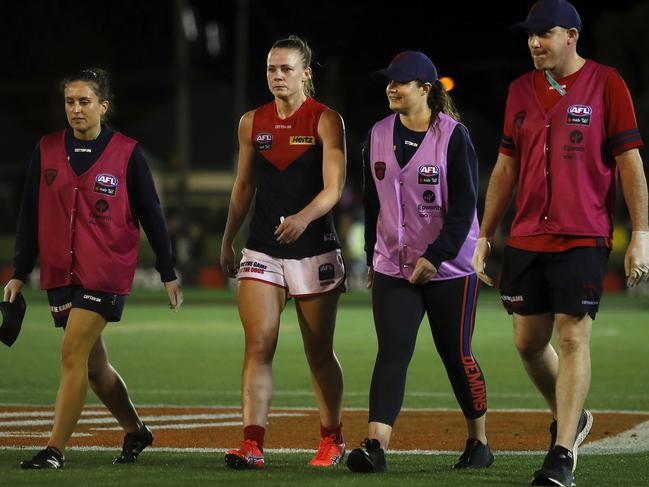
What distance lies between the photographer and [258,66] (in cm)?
6194

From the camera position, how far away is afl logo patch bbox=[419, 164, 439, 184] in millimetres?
8562

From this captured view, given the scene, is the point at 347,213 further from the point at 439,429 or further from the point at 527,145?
the point at 527,145

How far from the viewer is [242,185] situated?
9180 mm

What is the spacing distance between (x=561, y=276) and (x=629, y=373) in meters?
9.41

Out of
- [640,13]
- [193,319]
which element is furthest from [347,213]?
[193,319]

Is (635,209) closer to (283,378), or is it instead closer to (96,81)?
(96,81)

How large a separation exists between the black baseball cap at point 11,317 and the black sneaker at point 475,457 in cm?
277

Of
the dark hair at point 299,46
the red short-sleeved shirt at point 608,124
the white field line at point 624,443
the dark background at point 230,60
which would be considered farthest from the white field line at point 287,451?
the dark background at point 230,60

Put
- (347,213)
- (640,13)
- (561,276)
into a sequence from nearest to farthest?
(561,276) → (347,213) → (640,13)

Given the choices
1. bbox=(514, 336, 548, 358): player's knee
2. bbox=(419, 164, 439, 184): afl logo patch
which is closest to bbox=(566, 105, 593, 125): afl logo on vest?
bbox=(419, 164, 439, 184): afl logo patch

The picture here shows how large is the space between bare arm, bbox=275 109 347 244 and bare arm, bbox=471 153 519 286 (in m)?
0.89

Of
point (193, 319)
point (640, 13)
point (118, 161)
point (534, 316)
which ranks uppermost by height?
point (640, 13)

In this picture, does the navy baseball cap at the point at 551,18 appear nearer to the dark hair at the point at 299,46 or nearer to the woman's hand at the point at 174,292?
the dark hair at the point at 299,46

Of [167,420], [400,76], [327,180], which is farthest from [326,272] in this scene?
[167,420]
